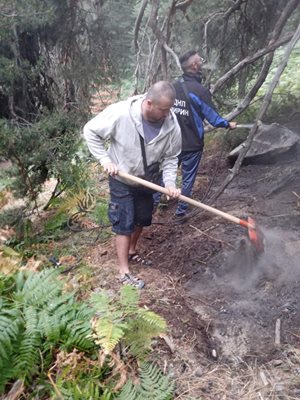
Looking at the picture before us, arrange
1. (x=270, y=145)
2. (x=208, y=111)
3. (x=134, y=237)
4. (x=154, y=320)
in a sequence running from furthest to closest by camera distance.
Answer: (x=270, y=145), (x=208, y=111), (x=134, y=237), (x=154, y=320)

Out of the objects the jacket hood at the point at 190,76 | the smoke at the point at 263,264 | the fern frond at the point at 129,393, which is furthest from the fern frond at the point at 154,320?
the jacket hood at the point at 190,76

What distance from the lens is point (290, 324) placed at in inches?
143

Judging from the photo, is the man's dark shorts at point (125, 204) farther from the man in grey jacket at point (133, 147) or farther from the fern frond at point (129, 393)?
the fern frond at point (129, 393)

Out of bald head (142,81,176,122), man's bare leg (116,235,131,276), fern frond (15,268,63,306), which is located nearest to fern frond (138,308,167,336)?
fern frond (15,268,63,306)

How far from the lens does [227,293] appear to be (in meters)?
4.15

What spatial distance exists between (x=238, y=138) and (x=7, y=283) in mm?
5710

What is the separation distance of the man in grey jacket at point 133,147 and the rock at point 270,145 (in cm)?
327

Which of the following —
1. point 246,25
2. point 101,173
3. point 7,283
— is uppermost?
point 246,25

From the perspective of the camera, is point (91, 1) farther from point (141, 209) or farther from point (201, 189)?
point (141, 209)

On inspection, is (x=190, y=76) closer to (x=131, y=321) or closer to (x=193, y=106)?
(x=193, y=106)

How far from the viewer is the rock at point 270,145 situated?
23.4 ft

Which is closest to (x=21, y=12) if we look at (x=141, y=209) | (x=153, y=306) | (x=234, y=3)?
(x=141, y=209)

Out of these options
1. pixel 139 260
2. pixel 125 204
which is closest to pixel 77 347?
pixel 125 204

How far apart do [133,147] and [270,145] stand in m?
4.04
